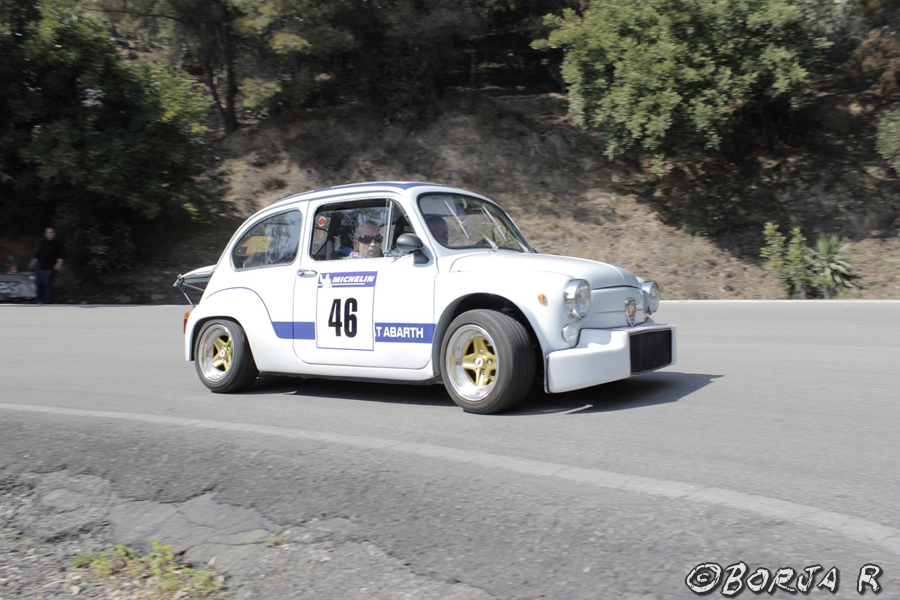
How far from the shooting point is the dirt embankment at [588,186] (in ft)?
66.3

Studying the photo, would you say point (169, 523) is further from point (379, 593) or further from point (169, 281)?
point (169, 281)

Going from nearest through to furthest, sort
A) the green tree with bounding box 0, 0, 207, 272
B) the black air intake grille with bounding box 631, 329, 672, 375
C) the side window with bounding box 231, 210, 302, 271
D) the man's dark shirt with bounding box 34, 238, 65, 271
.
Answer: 1. the black air intake grille with bounding box 631, 329, 672, 375
2. the side window with bounding box 231, 210, 302, 271
3. the man's dark shirt with bounding box 34, 238, 65, 271
4. the green tree with bounding box 0, 0, 207, 272

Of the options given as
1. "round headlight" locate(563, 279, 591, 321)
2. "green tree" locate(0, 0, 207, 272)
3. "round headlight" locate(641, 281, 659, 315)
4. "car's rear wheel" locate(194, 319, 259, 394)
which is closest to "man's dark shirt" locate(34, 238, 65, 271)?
"green tree" locate(0, 0, 207, 272)

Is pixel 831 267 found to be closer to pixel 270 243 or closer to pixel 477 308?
pixel 477 308

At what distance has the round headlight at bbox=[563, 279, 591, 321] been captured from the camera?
581cm

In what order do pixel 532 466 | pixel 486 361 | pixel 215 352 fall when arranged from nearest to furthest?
pixel 532 466 → pixel 486 361 → pixel 215 352

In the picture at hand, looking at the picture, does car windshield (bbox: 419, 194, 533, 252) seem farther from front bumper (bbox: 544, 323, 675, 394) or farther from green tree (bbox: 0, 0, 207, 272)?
green tree (bbox: 0, 0, 207, 272)

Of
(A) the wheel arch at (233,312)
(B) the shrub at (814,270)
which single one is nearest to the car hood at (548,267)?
(A) the wheel arch at (233,312)

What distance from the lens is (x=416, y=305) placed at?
251 inches

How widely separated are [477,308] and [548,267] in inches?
25.5

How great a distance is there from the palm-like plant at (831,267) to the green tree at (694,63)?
4.15m

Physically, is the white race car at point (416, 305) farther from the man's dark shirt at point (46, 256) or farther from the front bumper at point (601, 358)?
the man's dark shirt at point (46, 256)

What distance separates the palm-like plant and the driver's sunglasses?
1374 cm

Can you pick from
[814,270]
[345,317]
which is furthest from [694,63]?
[345,317]
